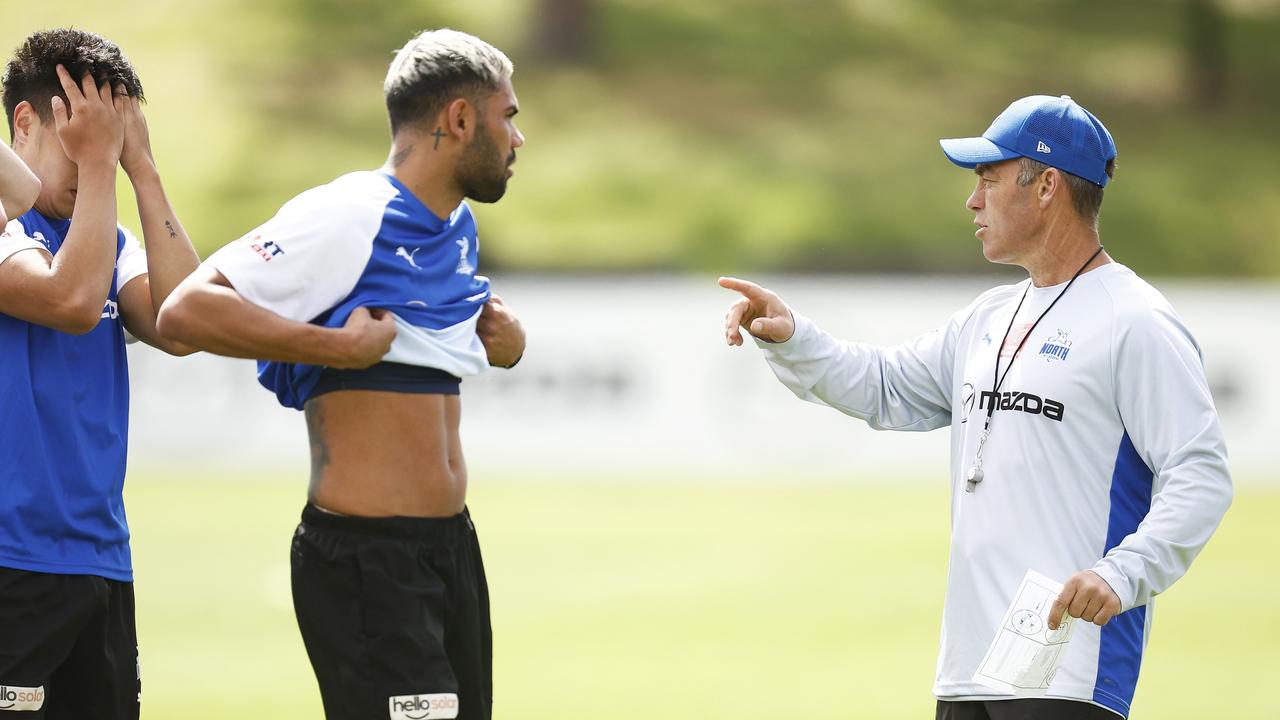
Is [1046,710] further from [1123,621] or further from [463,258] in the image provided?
[463,258]

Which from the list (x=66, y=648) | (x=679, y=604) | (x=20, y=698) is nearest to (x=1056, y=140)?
(x=66, y=648)

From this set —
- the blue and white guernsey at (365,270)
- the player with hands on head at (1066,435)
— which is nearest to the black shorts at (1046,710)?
the player with hands on head at (1066,435)

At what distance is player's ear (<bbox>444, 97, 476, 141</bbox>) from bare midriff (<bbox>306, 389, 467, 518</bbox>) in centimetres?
68

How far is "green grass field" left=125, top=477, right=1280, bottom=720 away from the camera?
7.67 m

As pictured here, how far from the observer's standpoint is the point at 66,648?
385cm

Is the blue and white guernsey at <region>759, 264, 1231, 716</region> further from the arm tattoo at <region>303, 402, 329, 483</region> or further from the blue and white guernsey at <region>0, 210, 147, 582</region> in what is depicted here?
the blue and white guernsey at <region>0, 210, 147, 582</region>

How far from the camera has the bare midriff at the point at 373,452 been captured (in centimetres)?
386

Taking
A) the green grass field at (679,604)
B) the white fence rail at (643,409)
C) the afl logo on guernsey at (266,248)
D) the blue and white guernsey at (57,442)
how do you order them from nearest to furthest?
the afl logo on guernsey at (266,248) → the blue and white guernsey at (57,442) → the green grass field at (679,604) → the white fence rail at (643,409)

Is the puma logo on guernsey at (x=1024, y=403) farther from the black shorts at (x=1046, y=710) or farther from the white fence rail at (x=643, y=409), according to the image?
the white fence rail at (x=643, y=409)

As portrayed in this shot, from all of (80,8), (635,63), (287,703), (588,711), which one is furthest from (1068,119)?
(80,8)

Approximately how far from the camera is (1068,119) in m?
4.07

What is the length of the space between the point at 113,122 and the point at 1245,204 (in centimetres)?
2667

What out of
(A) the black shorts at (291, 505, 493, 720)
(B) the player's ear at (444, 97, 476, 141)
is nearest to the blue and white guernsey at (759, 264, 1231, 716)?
(A) the black shorts at (291, 505, 493, 720)

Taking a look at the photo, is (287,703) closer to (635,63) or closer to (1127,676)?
(1127,676)
